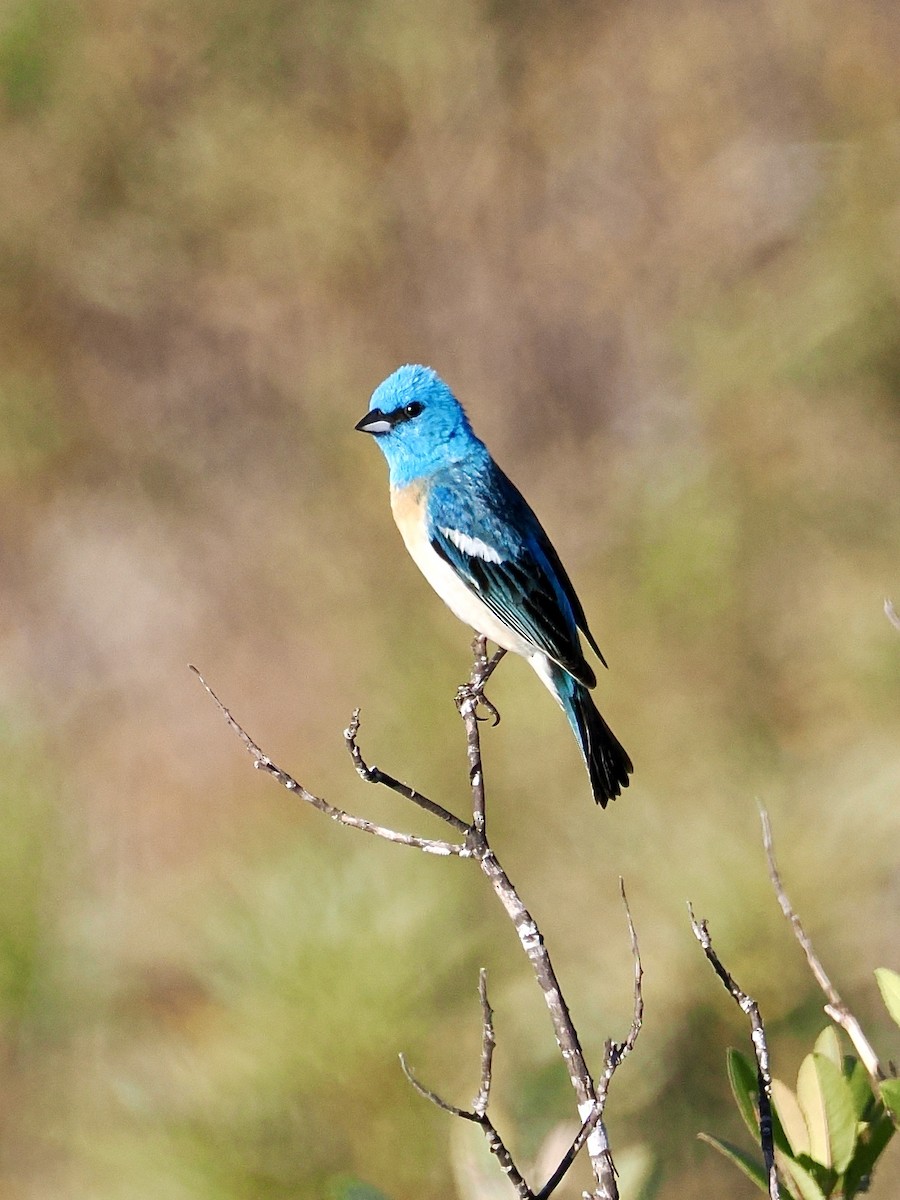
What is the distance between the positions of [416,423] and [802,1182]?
142cm

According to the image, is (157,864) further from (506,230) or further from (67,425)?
(506,230)

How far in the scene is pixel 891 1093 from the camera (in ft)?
3.87

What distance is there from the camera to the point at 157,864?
194 inches

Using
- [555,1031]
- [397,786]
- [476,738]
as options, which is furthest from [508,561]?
[555,1031]

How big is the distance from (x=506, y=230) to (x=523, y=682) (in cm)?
229

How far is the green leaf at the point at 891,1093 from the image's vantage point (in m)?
1.17

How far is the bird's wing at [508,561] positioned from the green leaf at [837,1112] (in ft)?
2.72

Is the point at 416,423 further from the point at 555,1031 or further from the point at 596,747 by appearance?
the point at 555,1031

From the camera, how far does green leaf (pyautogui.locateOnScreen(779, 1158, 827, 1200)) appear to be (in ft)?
4.20

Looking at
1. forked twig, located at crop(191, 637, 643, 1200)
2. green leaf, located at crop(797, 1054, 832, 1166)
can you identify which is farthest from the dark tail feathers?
green leaf, located at crop(797, 1054, 832, 1166)

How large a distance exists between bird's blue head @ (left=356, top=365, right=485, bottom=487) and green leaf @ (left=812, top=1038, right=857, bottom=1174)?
4.26 ft

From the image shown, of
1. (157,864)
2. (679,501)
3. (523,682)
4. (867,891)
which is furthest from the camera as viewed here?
(157,864)

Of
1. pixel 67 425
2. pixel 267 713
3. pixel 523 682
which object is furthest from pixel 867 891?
pixel 67 425

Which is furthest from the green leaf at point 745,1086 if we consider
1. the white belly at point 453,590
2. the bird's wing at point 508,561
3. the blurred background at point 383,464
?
the blurred background at point 383,464
